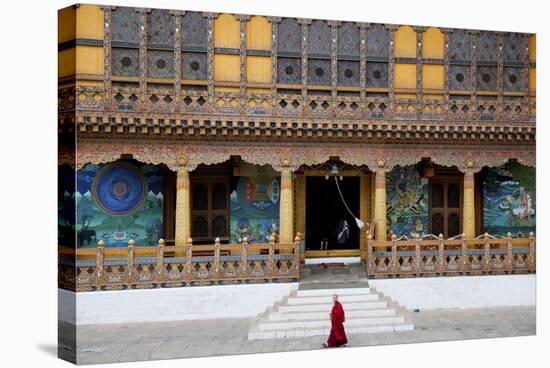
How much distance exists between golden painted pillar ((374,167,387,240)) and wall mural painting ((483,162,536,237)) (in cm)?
292

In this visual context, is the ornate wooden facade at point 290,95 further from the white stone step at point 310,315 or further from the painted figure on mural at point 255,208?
the white stone step at point 310,315

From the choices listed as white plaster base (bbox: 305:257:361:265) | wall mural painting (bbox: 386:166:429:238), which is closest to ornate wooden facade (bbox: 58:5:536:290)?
wall mural painting (bbox: 386:166:429:238)

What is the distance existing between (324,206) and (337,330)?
405 cm

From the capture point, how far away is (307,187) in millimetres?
19281

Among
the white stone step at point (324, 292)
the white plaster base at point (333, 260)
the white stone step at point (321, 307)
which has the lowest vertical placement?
the white stone step at point (321, 307)

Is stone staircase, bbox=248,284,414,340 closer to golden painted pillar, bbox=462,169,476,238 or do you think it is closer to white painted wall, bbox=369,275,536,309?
white painted wall, bbox=369,275,536,309

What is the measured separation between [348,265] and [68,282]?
6973 millimetres

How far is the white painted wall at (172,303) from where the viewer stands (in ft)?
50.7

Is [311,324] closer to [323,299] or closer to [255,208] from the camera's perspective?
[323,299]

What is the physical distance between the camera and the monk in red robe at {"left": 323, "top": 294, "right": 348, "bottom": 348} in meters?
16.0

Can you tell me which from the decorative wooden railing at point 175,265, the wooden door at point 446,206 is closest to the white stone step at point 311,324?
the decorative wooden railing at point 175,265

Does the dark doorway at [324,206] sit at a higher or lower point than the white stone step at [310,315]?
higher

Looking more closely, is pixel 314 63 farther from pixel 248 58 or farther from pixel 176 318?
pixel 176 318

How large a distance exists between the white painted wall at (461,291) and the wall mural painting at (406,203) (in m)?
1.91
